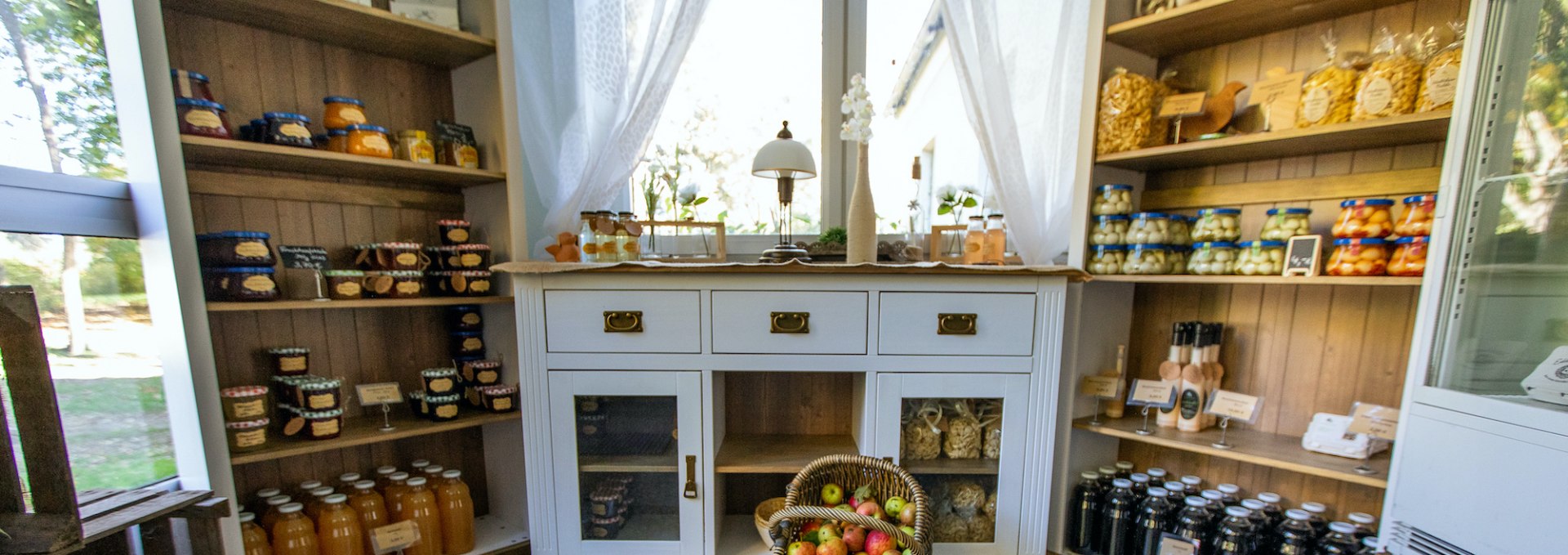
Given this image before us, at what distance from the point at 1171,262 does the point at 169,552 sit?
2308 mm

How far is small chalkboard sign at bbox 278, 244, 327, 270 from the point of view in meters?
1.25

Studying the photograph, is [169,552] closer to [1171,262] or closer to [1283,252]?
[1171,262]

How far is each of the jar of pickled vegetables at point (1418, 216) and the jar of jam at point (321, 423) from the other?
2538mm

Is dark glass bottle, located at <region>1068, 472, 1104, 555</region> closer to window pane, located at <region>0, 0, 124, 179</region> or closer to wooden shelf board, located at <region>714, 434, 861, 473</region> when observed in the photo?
wooden shelf board, located at <region>714, 434, 861, 473</region>

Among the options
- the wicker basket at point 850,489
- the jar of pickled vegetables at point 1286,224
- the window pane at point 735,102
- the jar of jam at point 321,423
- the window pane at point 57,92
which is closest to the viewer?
the window pane at point 57,92

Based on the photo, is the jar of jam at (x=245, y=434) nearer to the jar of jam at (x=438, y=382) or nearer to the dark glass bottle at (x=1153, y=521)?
the jar of jam at (x=438, y=382)

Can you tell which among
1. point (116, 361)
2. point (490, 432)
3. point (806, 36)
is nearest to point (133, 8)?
point (116, 361)

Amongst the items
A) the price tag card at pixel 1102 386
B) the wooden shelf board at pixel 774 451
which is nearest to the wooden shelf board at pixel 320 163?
the wooden shelf board at pixel 774 451

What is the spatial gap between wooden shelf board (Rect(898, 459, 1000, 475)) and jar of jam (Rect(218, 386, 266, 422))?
1.60m

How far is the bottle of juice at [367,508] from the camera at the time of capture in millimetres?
1338

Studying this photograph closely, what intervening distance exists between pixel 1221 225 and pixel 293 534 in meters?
2.44

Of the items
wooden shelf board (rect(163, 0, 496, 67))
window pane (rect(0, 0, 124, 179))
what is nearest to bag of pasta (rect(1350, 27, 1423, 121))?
wooden shelf board (rect(163, 0, 496, 67))

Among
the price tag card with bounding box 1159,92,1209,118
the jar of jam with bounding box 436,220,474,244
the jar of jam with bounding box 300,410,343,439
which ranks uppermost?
the price tag card with bounding box 1159,92,1209,118

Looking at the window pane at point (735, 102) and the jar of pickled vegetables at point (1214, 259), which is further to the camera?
the window pane at point (735, 102)
